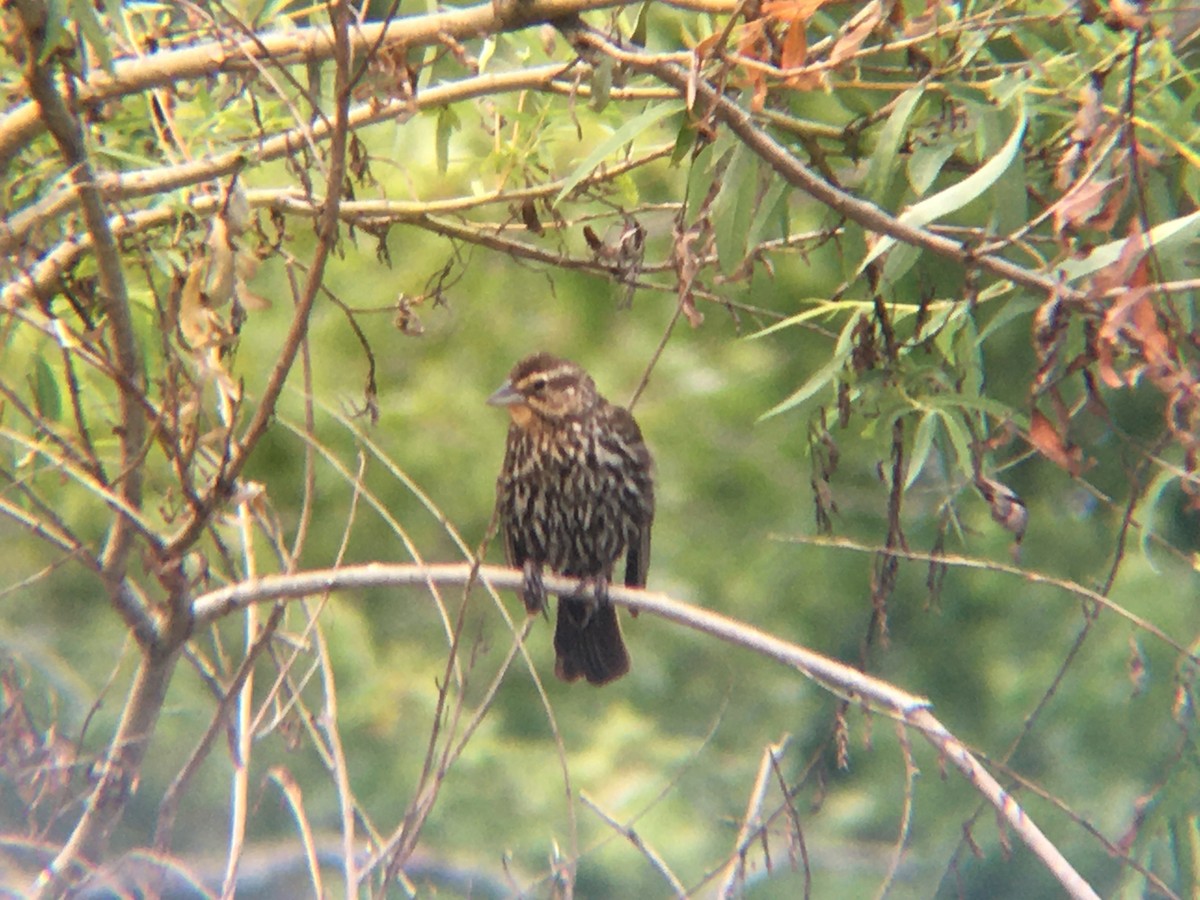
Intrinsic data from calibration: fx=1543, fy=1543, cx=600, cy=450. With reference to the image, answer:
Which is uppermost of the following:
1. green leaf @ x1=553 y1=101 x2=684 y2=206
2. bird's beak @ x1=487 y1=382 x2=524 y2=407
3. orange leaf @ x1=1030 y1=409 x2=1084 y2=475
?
green leaf @ x1=553 y1=101 x2=684 y2=206

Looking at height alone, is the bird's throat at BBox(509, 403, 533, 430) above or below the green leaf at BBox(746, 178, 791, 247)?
below

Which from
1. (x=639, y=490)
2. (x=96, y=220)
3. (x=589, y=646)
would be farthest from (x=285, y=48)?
(x=589, y=646)

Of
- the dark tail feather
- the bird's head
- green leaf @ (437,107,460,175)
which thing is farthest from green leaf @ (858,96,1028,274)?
the dark tail feather

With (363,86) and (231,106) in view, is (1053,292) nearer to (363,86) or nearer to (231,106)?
(363,86)

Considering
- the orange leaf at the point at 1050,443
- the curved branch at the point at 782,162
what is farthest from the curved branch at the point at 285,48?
the orange leaf at the point at 1050,443

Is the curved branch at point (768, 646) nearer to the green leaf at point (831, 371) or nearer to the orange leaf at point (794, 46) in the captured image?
the green leaf at point (831, 371)

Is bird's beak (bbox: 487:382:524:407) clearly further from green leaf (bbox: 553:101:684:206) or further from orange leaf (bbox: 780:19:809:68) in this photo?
orange leaf (bbox: 780:19:809:68)

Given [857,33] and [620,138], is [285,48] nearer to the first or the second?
[620,138]

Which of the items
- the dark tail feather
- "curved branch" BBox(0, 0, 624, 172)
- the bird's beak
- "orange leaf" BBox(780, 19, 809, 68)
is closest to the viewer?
"orange leaf" BBox(780, 19, 809, 68)
